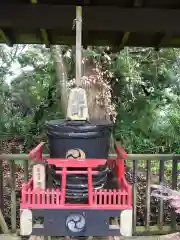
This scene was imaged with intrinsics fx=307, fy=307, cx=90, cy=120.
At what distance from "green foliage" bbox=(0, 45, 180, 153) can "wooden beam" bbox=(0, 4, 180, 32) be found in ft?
8.11

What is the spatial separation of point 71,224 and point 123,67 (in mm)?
4000

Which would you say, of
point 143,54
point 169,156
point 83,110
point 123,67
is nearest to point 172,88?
point 143,54

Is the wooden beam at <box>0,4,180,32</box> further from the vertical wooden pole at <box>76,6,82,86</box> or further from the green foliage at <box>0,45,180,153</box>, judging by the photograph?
the green foliage at <box>0,45,180,153</box>

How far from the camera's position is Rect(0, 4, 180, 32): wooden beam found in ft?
6.67

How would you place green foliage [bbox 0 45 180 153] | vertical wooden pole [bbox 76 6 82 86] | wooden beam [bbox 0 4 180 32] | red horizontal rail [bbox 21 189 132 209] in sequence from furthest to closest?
green foliage [bbox 0 45 180 153], wooden beam [bbox 0 4 180 32], vertical wooden pole [bbox 76 6 82 86], red horizontal rail [bbox 21 189 132 209]

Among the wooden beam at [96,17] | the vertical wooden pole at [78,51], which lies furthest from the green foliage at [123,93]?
the vertical wooden pole at [78,51]

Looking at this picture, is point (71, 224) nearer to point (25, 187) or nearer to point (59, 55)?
point (25, 187)

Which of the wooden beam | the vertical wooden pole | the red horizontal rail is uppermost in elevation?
the wooden beam

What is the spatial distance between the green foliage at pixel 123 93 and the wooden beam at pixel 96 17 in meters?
2.47

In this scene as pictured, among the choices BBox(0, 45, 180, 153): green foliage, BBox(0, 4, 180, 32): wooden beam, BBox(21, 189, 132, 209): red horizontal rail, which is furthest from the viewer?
BBox(0, 45, 180, 153): green foliage

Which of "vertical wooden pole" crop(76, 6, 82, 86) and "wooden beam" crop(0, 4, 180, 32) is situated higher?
"wooden beam" crop(0, 4, 180, 32)

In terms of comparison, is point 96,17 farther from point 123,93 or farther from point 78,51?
point 123,93

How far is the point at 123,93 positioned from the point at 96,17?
153 inches

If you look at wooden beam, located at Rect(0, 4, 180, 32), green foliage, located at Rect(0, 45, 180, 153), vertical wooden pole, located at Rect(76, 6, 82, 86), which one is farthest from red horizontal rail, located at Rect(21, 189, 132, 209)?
green foliage, located at Rect(0, 45, 180, 153)
